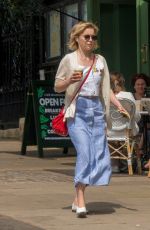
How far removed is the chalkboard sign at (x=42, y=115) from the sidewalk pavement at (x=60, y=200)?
1.29m

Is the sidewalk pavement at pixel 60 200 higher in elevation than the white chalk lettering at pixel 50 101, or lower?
lower

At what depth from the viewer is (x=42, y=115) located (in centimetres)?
1415

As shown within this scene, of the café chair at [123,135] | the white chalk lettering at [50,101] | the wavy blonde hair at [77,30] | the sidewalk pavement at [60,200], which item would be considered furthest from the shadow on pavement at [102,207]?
the white chalk lettering at [50,101]

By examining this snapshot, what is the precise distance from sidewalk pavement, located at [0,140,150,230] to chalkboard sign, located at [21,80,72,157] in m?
1.29

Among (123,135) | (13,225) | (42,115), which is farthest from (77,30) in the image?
(42,115)

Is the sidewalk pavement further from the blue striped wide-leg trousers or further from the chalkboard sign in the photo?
the chalkboard sign

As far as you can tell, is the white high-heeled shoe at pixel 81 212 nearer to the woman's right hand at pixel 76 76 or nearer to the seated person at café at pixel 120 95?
the woman's right hand at pixel 76 76

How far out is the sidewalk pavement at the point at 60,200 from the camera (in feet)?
23.9

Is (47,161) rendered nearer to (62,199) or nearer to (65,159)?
(65,159)

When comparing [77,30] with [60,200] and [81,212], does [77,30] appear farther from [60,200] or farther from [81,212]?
[60,200]

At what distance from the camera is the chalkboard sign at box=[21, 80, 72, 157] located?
14023 millimetres

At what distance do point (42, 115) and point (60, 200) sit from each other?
5566 mm

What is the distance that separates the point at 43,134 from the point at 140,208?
5.97 meters

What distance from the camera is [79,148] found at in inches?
305
